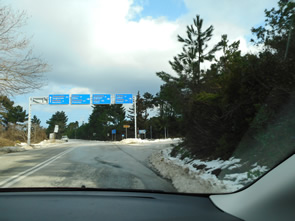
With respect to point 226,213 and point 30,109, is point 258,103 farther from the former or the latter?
point 30,109

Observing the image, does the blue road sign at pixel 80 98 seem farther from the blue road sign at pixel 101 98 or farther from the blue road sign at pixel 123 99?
the blue road sign at pixel 123 99

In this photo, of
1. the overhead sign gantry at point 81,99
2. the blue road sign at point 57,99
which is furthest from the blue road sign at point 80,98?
the blue road sign at point 57,99

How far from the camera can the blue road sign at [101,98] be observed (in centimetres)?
4047

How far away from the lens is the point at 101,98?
133ft

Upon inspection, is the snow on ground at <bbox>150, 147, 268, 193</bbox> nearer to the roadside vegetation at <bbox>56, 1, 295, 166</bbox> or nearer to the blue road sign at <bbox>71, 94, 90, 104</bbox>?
the roadside vegetation at <bbox>56, 1, 295, 166</bbox>

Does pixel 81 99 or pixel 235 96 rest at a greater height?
pixel 81 99

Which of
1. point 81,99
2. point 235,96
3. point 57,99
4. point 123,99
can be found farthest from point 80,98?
point 235,96

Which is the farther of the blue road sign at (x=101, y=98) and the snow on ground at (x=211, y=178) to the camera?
the blue road sign at (x=101, y=98)

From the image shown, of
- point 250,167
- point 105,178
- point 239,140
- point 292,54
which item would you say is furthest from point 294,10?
point 105,178

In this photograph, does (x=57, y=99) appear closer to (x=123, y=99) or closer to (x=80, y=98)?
(x=80, y=98)

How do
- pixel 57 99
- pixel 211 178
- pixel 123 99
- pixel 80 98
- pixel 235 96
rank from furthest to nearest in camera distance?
1. pixel 123 99
2. pixel 80 98
3. pixel 57 99
4. pixel 235 96
5. pixel 211 178

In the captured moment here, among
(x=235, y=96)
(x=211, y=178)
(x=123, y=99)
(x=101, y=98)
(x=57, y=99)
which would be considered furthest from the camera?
(x=123, y=99)

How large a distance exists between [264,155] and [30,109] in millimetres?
38116

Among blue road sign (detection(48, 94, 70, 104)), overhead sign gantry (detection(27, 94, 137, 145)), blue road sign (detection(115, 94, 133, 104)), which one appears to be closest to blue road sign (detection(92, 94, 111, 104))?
overhead sign gantry (detection(27, 94, 137, 145))
